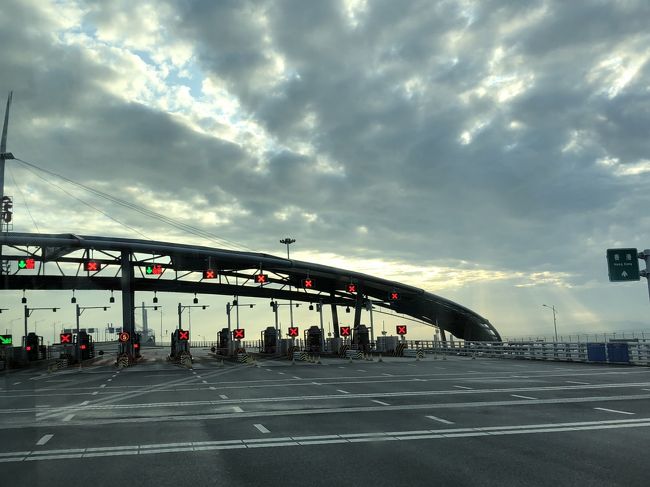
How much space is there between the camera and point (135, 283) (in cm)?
6500

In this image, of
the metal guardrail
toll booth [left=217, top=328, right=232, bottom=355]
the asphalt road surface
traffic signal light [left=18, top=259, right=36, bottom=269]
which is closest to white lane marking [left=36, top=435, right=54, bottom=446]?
the asphalt road surface

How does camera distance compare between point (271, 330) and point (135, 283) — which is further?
point (271, 330)

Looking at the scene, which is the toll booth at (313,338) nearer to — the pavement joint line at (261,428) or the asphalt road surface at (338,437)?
the asphalt road surface at (338,437)

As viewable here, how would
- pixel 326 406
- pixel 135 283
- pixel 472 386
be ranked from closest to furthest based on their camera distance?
pixel 326 406, pixel 472 386, pixel 135 283

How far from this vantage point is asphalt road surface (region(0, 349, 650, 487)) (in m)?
8.61

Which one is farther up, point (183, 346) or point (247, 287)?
point (247, 287)

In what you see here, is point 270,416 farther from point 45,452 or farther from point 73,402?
point 73,402

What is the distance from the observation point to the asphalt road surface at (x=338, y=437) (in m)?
8.61

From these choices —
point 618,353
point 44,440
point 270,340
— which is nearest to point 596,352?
point 618,353

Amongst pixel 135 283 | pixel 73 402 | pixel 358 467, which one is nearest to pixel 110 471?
pixel 358 467

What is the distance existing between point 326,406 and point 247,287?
2242 inches

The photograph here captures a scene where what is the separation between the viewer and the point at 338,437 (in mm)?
11922

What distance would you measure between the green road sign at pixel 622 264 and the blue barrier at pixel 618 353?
4795 mm

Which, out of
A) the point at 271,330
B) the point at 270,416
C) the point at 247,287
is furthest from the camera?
the point at 271,330
